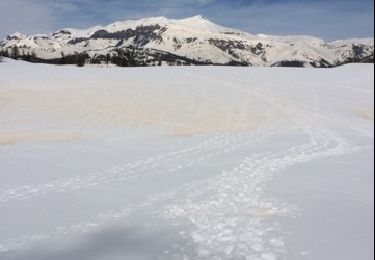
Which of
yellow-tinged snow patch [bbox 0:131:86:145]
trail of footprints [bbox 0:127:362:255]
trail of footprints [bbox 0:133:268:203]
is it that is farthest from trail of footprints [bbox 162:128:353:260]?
yellow-tinged snow patch [bbox 0:131:86:145]

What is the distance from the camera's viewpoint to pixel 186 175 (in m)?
13.8

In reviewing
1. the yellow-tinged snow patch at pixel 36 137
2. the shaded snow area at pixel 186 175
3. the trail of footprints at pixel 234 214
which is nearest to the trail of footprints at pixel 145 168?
the shaded snow area at pixel 186 175

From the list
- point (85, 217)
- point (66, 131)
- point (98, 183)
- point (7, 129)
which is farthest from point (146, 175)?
point (7, 129)

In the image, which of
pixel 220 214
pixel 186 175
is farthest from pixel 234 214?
pixel 186 175

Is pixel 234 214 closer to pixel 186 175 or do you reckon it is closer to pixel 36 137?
pixel 186 175

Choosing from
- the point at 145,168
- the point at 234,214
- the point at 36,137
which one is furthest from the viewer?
the point at 36,137

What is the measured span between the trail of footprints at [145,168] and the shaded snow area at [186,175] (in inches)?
2.3

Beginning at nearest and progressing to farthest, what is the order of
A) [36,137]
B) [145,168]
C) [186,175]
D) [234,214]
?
[234,214] < [186,175] < [145,168] < [36,137]

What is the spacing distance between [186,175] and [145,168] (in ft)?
5.69

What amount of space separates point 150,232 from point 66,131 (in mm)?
14699

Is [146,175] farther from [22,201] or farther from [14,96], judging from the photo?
[14,96]

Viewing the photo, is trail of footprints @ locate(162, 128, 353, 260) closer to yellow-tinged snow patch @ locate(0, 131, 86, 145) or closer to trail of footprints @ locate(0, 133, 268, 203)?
trail of footprints @ locate(0, 133, 268, 203)

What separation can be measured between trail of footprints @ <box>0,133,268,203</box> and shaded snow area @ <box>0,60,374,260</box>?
58 millimetres

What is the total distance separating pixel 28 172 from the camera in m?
14.6
